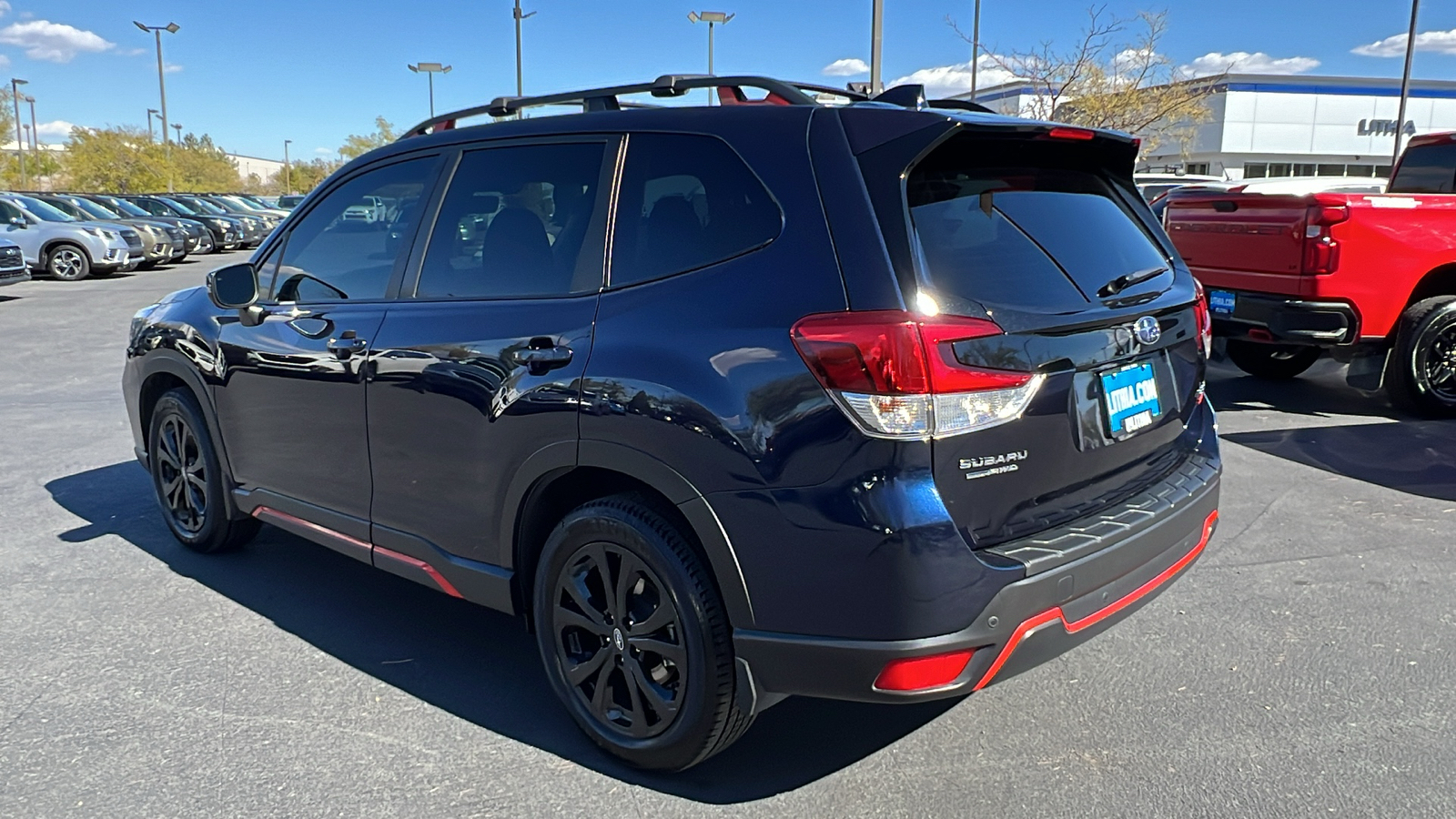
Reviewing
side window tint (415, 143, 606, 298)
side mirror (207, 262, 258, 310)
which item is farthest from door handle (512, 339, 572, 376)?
side mirror (207, 262, 258, 310)

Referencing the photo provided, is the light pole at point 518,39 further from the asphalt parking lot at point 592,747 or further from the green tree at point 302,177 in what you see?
the green tree at point 302,177

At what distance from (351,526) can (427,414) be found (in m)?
0.70

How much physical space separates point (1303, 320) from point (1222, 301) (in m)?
0.59

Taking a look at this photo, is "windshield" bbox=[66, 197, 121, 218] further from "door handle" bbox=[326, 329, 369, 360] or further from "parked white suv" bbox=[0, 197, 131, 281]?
"door handle" bbox=[326, 329, 369, 360]

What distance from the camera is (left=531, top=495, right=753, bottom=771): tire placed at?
272 centimetres

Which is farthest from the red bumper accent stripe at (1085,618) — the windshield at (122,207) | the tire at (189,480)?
the windshield at (122,207)

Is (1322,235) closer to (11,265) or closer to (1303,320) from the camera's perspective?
(1303,320)

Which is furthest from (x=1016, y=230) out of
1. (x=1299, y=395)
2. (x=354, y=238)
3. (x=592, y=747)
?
(x=1299, y=395)

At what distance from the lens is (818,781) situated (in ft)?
9.62

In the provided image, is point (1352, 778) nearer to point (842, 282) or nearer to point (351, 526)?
point (842, 282)

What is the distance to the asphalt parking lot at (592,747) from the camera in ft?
9.37

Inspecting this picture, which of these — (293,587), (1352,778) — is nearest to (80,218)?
(293,587)

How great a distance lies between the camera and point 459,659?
373 cm

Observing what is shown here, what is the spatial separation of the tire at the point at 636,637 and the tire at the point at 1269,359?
740cm
